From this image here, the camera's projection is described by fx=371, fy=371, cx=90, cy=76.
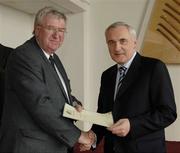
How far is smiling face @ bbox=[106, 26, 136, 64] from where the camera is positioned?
6.42ft

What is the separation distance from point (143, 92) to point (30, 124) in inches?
23.5

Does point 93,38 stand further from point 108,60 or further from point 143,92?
point 143,92

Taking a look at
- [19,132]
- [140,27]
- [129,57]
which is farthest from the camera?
[140,27]

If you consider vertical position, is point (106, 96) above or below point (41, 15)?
below

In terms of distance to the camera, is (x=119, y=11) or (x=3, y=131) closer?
(x=3, y=131)

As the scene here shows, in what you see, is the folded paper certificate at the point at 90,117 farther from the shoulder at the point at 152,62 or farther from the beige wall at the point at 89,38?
the beige wall at the point at 89,38

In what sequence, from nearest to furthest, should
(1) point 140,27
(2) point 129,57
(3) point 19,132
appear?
(3) point 19,132, (2) point 129,57, (1) point 140,27

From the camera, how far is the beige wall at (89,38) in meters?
3.62

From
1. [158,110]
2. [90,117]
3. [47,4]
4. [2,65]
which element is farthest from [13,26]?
[158,110]

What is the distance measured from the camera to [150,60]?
1971 mm

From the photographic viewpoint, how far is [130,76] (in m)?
1.97

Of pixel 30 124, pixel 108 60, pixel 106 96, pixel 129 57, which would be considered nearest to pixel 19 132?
pixel 30 124

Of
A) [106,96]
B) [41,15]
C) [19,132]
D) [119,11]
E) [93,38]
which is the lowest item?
[19,132]

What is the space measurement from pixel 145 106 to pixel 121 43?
0.36 metres
